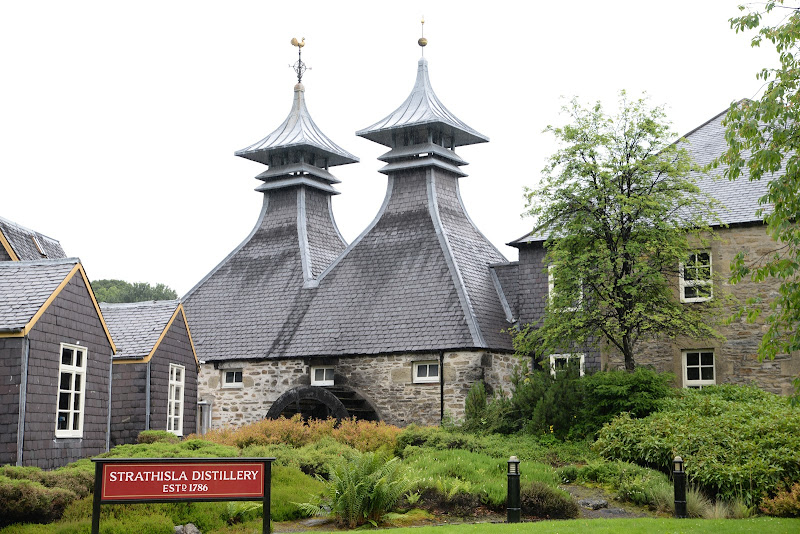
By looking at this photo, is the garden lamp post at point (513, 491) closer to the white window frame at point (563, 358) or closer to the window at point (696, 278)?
the window at point (696, 278)

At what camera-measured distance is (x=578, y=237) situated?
22.0 metres

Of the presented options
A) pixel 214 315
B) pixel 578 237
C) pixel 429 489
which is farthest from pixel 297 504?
pixel 214 315

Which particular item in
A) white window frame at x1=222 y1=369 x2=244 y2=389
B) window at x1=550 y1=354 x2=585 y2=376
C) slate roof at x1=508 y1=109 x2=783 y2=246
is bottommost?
white window frame at x1=222 y1=369 x2=244 y2=389

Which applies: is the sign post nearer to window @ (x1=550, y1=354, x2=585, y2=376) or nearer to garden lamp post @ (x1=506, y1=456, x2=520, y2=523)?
garden lamp post @ (x1=506, y1=456, x2=520, y2=523)

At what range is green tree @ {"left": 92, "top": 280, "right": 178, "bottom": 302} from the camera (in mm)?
62562

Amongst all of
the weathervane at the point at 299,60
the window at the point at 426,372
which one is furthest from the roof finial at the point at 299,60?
the window at the point at 426,372

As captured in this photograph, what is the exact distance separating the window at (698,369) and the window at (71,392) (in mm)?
14258

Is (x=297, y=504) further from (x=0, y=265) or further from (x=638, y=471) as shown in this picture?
(x=0, y=265)

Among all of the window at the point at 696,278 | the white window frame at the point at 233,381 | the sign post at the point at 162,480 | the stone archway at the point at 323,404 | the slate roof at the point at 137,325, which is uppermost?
the window at the point at 696,278

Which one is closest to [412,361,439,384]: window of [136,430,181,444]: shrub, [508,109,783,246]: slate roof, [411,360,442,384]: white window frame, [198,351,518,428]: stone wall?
[411,360,442,384]: white window frame

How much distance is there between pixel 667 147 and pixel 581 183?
2134 millimetres

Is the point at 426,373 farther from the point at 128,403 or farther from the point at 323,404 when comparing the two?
the point at 128,403

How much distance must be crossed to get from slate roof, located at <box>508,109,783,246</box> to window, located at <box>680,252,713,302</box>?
1.11 m

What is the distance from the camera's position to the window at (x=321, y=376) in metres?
27.6
